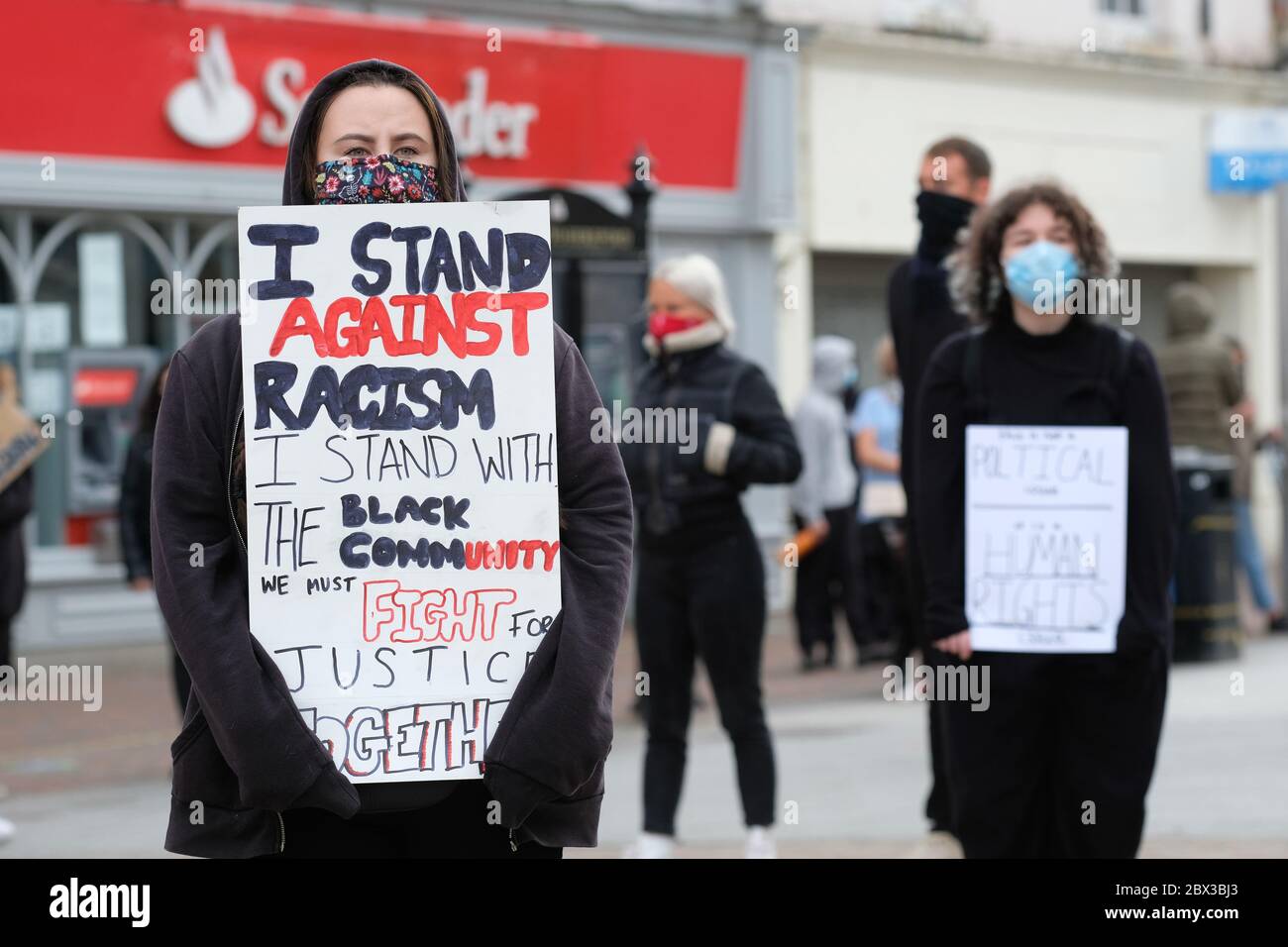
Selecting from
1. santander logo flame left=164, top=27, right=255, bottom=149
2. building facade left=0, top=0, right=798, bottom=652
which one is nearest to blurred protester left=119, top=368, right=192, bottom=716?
building facade left=0, top=0, right=798, bottom=652

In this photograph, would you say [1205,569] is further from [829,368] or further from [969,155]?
[969,155]

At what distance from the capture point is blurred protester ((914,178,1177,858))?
4625mm

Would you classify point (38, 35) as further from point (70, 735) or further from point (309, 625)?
point (309, 625)

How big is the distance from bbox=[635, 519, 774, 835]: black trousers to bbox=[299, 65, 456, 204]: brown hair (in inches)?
140

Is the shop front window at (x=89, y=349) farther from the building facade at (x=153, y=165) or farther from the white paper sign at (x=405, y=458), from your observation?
the white paper sign at (x=405, y=458)

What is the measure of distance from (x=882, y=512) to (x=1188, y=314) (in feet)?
8.35

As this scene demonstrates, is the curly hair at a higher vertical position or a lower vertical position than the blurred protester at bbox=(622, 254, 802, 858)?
higher

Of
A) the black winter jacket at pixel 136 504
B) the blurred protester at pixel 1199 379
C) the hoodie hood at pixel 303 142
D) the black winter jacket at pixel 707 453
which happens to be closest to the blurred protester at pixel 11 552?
the black winter jacket at pixel 136 504

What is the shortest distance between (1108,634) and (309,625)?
2403 mm

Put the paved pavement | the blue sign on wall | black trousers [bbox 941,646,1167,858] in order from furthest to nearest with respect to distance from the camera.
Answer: the blue sign on wall → the paved pavement → black trousers [bbox 941,646,1167,858]

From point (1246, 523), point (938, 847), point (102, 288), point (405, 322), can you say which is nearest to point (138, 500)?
point (938, 847)

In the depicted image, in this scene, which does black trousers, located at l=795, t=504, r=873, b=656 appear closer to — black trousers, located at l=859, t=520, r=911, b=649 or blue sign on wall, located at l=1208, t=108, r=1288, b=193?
black trousers, located at l=859, t=520, r=911, b=649

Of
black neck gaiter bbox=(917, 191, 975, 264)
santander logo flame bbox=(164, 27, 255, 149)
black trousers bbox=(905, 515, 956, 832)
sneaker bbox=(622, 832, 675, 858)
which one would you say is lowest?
sneaker bbox=(622, 832, 675, 858)
